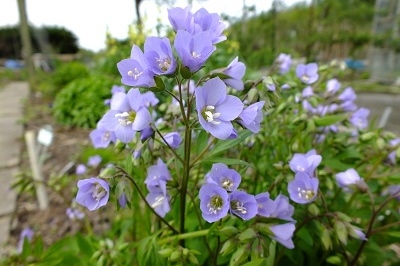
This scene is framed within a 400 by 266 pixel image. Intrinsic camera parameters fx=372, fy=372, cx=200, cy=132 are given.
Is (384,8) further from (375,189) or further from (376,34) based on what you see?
(375,189)

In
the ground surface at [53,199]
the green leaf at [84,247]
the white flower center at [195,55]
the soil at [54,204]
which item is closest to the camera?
the white flower center at [195,55]

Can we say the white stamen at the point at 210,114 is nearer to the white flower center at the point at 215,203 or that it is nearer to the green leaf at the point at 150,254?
the white flower center at the point at 215,203

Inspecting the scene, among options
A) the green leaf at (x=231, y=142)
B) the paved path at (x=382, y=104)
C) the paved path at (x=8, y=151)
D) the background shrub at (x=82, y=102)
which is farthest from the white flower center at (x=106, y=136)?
the paved path at (x=382, y=104)


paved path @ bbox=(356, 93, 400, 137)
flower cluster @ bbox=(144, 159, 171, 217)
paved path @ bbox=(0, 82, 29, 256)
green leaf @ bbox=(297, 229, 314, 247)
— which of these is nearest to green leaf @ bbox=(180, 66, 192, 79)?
flower cluster @ bbox=(144, 159, 171, 217)

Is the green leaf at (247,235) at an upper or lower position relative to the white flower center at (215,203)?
lower

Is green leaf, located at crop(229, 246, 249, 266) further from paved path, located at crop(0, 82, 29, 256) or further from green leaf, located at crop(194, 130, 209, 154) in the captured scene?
paved path, located at crop(0, 82, 29, 256)

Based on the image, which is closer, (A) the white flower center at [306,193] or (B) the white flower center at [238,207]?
(B) the white flower center at [238,207]

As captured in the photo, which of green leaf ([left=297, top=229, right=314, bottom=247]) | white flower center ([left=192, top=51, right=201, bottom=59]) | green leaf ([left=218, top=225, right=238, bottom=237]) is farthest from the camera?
green leaf ([left=297, top=229, right=314, bottom=247])
